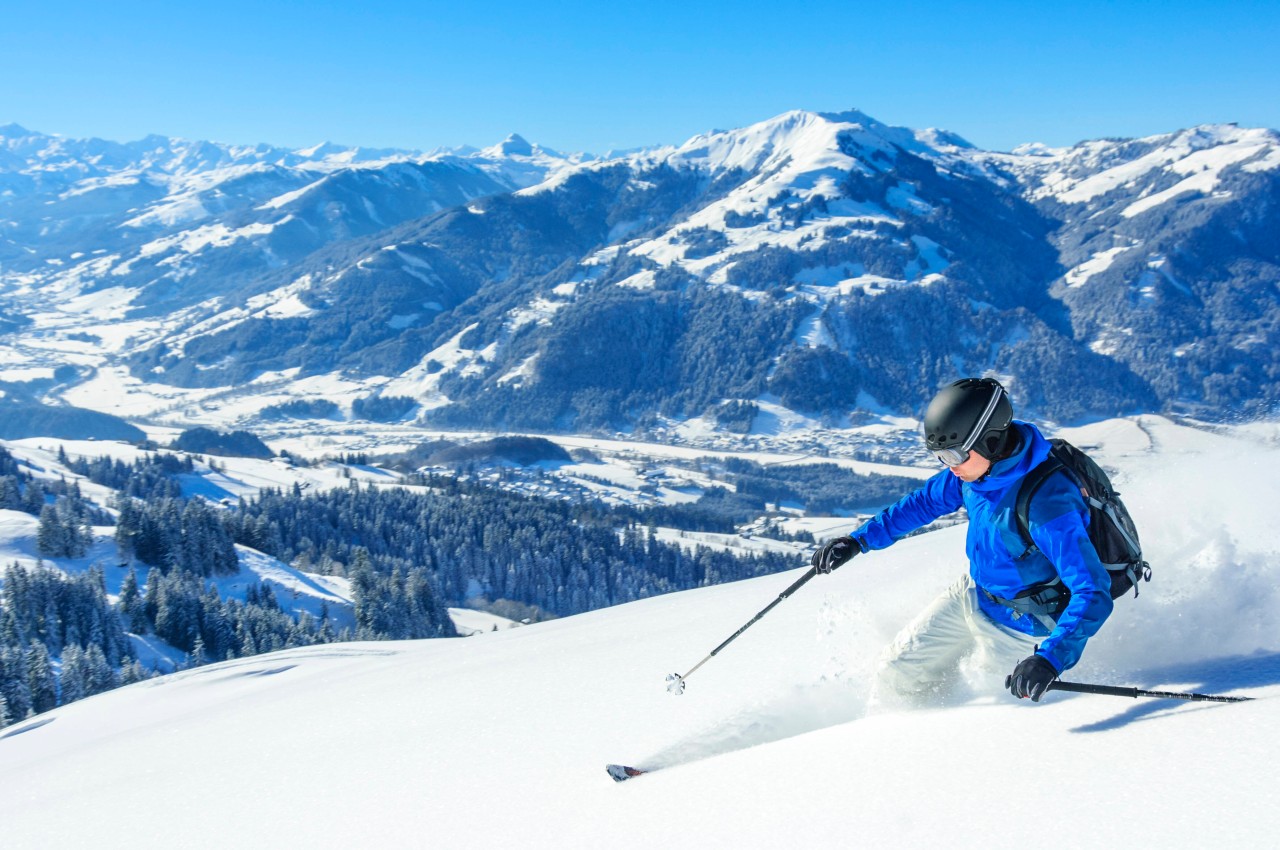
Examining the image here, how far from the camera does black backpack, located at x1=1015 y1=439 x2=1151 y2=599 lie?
5512mm

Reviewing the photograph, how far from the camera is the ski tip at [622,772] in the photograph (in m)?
6.20

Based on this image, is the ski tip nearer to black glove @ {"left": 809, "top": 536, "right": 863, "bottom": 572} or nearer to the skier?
the skier

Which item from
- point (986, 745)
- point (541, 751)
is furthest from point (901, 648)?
point (541, 751)

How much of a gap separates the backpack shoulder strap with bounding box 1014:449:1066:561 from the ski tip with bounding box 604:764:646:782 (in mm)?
3298

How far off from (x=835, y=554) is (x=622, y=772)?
2.68 m

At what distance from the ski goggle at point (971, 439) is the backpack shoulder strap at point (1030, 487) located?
42 cm

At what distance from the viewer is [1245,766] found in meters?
4.19

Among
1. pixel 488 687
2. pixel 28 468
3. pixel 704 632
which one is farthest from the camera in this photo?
pixel 28 468

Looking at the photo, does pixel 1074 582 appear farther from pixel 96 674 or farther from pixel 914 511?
pixel 96 674

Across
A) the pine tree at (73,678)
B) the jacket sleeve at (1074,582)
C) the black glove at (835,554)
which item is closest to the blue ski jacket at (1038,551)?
the jacket sleeve at (1074,582)

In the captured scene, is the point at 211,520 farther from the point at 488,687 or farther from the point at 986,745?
the point at 986,745

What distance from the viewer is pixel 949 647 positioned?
6.41 m

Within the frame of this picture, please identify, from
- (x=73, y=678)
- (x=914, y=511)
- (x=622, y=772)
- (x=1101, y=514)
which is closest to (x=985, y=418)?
(x=1101, y=514)

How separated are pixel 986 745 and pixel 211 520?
95.9 metres
